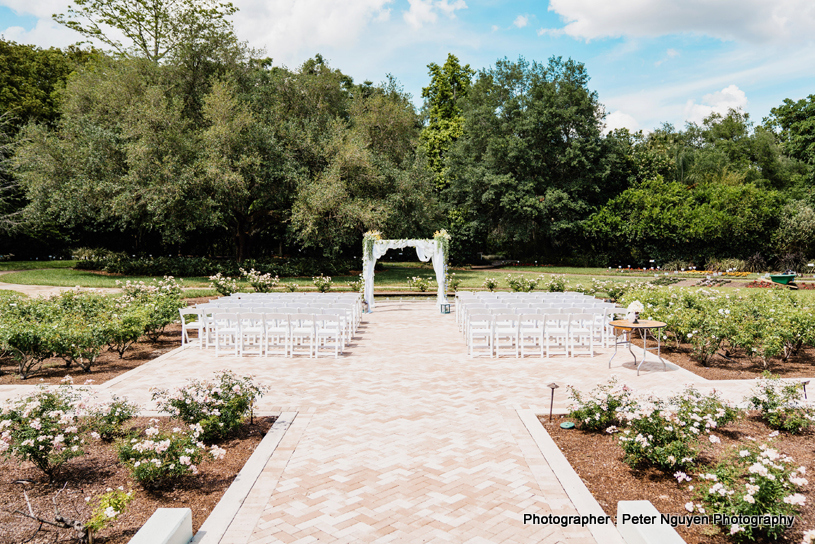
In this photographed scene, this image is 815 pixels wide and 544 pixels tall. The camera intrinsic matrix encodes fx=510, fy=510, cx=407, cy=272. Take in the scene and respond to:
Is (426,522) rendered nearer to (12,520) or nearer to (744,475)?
(744,475)

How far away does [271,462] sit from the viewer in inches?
202

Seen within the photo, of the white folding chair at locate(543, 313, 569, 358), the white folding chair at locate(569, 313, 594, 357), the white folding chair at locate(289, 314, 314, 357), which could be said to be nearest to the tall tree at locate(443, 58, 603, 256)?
the white folding chair at locate(569, 313, 594, 357)

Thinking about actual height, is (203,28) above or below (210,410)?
above

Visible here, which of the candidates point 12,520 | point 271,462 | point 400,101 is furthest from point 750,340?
point 400,101

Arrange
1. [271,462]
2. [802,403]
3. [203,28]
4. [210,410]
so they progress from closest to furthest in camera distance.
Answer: [271,462] → [210,410] → [802,403] → [203,28]

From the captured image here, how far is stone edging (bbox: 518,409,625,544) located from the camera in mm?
3855

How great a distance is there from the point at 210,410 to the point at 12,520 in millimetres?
1916

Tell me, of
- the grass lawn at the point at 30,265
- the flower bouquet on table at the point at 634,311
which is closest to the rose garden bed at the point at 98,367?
the flower bouquet on table at the point at 634,311

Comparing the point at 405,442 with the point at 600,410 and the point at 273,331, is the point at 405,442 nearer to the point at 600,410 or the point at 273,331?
the point at 600,410

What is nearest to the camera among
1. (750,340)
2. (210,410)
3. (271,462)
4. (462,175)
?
(271,462)

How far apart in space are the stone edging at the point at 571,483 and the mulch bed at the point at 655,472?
11 centimetres

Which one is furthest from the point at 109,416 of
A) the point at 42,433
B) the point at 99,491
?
the point at 99,491

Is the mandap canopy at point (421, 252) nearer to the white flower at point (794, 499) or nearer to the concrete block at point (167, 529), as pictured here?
the concrete block at point (167, 529)

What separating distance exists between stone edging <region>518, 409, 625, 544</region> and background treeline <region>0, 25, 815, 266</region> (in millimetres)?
21462
